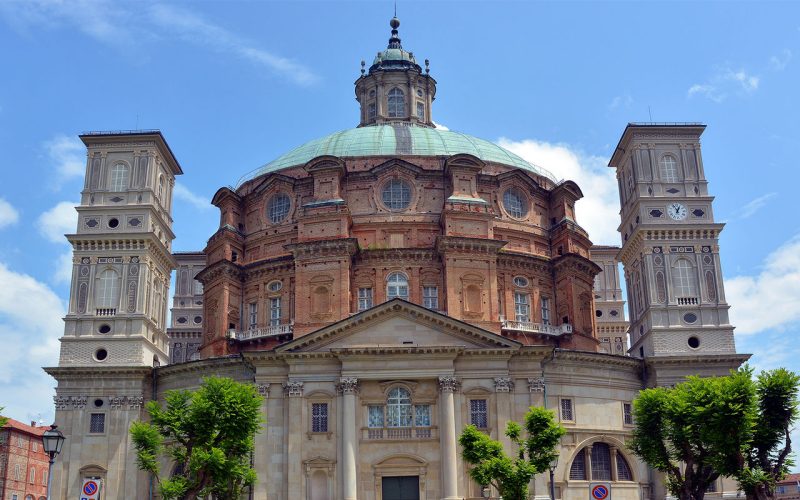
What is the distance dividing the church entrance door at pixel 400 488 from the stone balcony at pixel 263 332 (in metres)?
12.5

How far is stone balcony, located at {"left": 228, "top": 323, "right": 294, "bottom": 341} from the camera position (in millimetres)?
59031

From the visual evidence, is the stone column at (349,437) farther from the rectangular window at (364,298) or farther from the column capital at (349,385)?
the rectangular window at (364,298)

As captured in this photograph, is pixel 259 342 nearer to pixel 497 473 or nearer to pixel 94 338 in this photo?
pixel 94 338

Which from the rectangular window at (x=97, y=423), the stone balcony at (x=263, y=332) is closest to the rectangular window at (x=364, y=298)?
the stone balcony at (x=263, y=332)

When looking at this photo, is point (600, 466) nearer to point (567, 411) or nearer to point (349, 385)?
point (567, 411)

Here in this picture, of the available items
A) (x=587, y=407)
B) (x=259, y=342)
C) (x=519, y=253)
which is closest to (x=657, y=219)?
(x=519, y=253)

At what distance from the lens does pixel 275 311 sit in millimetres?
61281

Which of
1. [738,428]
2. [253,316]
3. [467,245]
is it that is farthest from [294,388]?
[738,428]

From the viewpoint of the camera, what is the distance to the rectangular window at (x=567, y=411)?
54.6 m

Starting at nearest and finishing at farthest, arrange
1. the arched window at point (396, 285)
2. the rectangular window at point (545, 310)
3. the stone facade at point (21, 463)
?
the arched window at point (396, 285) < the rectangular window at point (545, 310) < the stone facade at point (21, 463)

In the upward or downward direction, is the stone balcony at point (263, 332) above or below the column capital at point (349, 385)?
above

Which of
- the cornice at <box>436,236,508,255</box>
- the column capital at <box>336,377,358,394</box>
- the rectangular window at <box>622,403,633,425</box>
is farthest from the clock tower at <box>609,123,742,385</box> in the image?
the column capital at <box>336,377,358,394</box>

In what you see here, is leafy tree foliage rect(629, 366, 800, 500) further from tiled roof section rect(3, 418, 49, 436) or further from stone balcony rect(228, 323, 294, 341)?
tiled roof section rect(3, 418, 49, 436)

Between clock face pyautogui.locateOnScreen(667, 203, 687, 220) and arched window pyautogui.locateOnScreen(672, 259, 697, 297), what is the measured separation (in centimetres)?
301
